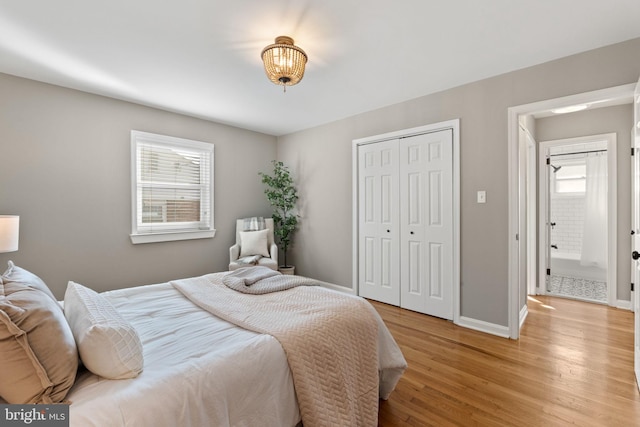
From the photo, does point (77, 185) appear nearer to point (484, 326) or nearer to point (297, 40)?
point (297, 40)

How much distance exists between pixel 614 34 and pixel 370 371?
2.89 meters

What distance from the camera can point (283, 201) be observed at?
459 cm

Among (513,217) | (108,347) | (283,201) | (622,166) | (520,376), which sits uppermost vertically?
(622,166)

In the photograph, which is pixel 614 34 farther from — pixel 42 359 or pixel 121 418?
pixel 42 359

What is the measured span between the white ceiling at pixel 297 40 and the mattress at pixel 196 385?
192cm

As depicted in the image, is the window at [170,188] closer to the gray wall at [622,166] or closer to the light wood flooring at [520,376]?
the light wood flooring at [520,376]

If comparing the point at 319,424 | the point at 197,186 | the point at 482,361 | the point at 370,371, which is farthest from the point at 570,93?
the point at 197,186

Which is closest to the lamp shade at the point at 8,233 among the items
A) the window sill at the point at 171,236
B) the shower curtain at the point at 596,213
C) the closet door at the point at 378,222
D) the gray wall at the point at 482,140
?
the window sill at the point at 171,236

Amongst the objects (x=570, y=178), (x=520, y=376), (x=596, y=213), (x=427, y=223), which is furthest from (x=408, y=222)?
(x=570, y=178)

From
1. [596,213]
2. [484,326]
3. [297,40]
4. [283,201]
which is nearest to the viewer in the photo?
[297,40]

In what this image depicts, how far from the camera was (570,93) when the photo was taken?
2389 mm

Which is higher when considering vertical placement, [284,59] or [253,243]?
[284,59]

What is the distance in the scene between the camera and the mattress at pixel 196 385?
921 millimetres

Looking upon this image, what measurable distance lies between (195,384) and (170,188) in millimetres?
3275
